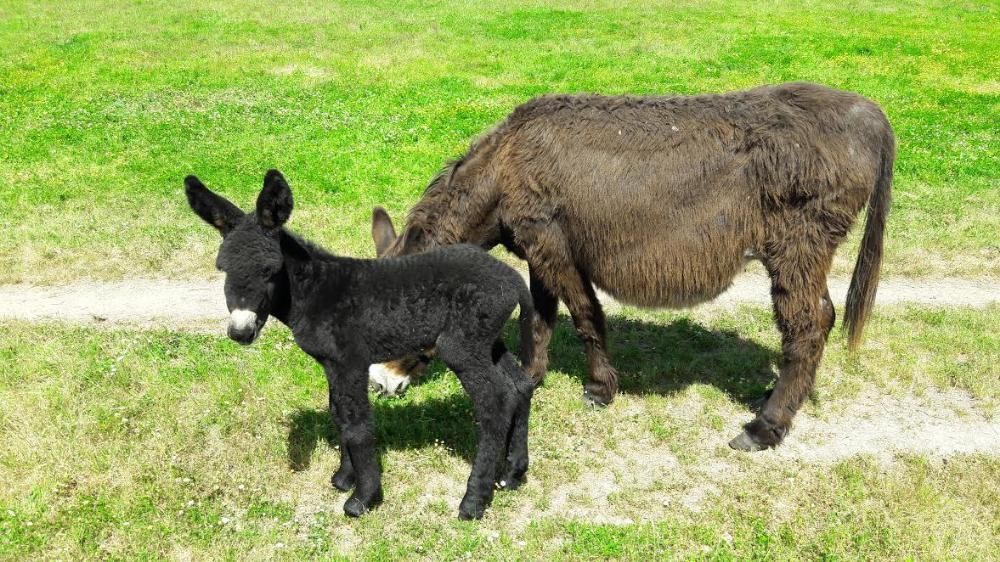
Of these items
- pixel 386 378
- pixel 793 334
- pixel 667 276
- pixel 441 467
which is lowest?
pixel 441 467

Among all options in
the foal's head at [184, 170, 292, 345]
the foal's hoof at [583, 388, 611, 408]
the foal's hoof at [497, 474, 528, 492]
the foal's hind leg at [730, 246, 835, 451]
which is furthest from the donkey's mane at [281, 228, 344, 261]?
the foal's hind leg at [730, 246, 835, 451]

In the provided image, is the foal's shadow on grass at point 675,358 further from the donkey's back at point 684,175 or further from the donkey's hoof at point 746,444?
the donkey's back at point 684,175

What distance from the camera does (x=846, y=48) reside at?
64.4 ft

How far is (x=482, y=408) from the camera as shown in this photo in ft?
15.8

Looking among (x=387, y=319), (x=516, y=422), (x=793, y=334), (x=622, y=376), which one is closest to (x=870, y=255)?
(x=793, y=334)

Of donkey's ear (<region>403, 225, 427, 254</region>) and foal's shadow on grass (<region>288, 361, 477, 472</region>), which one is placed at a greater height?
donkey's ear (<region>403, 225, 427, 254</region>)

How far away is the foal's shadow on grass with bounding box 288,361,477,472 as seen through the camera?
18.6 ft

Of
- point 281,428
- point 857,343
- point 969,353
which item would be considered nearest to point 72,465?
point 281,428

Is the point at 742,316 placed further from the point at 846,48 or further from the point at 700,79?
the point at 846,48

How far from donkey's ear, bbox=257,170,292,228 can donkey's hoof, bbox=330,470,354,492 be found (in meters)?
1.89

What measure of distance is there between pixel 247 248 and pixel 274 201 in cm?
31

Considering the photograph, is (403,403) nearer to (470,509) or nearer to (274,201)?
(470,509)

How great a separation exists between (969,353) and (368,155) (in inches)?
340

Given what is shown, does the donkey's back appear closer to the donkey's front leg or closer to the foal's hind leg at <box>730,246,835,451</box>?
the foal's hind leg at <box>730,246,835,451</box>
